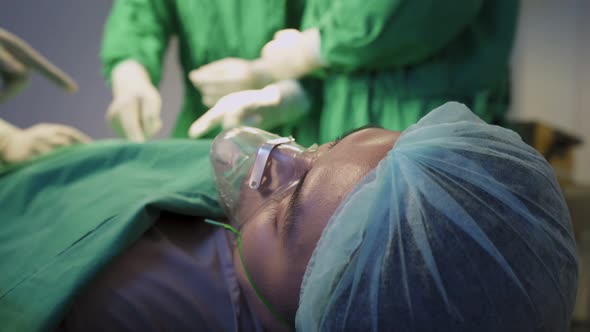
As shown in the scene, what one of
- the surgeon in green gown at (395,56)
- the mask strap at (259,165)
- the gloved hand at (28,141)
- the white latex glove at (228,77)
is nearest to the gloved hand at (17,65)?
the gloved hand at (28,141)

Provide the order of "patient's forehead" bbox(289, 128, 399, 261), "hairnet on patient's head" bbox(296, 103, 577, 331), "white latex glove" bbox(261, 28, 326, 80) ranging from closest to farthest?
"hairnet on patient's head" bbox(296, 103, 577, 331) < "patient's forehead" bbox(289, 128, 399, 261) < "white latex glove" bbox(261, 28, 326, 80)

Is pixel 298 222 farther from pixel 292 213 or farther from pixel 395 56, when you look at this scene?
pixel 395 56

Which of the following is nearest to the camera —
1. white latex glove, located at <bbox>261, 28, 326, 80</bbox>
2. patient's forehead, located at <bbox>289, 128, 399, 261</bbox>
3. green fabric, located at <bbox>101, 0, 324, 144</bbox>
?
patient's forehead, located at <bbox>289, 128, 399, 261</bbox>

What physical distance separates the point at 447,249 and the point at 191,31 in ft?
2.69

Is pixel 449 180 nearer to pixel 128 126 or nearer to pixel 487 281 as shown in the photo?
pixel 487 281

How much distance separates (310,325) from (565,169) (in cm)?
187

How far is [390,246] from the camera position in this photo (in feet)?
1.95

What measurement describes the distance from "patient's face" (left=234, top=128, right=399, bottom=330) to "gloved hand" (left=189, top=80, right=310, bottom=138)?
0.55 feet

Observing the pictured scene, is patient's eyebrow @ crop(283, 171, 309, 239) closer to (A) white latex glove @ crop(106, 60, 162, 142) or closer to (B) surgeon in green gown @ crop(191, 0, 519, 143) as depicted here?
(B) surgeon in green gown @ crop(191, 0, 519, 143)

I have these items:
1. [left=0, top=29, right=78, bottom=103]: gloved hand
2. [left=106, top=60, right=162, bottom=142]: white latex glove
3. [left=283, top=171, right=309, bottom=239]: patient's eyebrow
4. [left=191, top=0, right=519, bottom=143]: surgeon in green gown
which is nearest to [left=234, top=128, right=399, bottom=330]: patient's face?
[left=283, top=171, right=309, bottom=239]: patient's eyebrow

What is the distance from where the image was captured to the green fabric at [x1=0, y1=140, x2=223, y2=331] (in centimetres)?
74

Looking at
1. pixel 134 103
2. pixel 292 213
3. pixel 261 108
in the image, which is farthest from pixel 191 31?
pixel 292 213

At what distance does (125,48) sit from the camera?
51.3 inches

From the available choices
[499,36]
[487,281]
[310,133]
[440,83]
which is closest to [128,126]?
[310,133]
